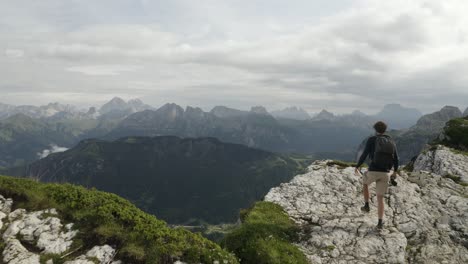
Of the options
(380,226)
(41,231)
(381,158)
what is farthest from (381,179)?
(41,231)

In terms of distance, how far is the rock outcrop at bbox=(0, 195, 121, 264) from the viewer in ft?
37.0

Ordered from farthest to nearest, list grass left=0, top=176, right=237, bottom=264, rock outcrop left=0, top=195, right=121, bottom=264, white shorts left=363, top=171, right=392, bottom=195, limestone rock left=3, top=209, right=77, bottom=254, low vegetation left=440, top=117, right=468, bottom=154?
low vegetation left=440, top=117, right=468, bottom=154, white shorts left=363, top=171, right=392, bottom=195, limestone rock left=3, top=209, right=77, bottom=254, grass left=0, top=176, right=237, bottom=264, rock outcrop left=0, top=195, right=121, bottom=264

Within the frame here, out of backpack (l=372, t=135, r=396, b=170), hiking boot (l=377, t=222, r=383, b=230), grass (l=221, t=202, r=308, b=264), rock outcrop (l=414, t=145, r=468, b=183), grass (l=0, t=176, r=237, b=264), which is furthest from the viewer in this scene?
rock outcrop (l=414, t=145, r=468, b=183)

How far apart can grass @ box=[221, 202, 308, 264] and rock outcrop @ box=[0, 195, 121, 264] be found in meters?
5.79

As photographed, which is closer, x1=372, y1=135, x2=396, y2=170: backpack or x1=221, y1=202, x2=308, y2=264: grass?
x1=221, y1=202, x2=308, y2=264: grass

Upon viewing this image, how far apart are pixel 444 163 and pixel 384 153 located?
17938 millimetres

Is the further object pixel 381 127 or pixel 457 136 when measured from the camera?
pixel 457 136

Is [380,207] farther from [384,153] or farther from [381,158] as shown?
[384,153]

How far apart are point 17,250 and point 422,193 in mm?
25046

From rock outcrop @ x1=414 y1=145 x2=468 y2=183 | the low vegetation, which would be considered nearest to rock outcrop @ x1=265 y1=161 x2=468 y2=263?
rock outcrop @ x1=414 y1=145 x2=468 y2=183

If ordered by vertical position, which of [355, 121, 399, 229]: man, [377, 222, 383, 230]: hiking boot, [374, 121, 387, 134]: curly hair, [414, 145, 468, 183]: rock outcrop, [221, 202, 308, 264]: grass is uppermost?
[374, 121, 387, 134]: curly hair

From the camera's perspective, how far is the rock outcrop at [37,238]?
11273mm

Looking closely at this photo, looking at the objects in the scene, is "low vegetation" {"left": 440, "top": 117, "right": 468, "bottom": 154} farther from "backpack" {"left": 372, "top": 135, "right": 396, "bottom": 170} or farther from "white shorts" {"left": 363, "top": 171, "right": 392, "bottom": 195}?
"white shorts" {"left": 363, "top": 171, "right": 392, "bottom": 195}

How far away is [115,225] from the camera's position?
12906 mm
